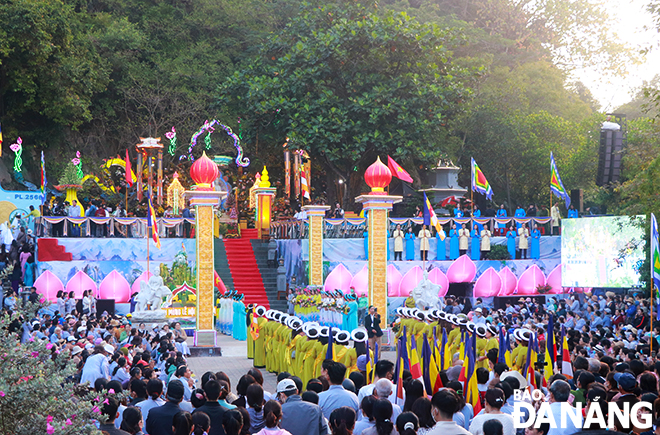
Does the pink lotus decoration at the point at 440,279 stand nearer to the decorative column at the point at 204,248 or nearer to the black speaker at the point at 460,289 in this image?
the black speaker at the point at 460,289

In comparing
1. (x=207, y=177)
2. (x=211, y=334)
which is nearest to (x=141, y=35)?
(x=207, y=177)

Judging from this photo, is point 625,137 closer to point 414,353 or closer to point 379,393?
point 414,353

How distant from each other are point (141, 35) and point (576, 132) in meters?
20.9

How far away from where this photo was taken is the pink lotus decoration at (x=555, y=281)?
26.4m

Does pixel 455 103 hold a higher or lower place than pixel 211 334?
higher

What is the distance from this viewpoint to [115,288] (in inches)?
965

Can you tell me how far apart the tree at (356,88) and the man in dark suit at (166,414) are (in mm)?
21183

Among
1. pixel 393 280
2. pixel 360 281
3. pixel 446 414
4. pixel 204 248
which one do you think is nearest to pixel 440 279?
pixel 393 280

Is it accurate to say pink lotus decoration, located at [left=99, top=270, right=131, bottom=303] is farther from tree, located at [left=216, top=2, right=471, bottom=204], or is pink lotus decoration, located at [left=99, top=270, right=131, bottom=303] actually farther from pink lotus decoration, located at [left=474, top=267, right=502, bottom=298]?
pink lotus decoration, located at [left=474, top=267, right=502, bottom=298]

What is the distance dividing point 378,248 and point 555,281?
31.1 feet

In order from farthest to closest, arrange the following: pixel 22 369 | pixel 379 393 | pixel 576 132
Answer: pixel 576 132 < pixel 379 393 < pixel 22 369

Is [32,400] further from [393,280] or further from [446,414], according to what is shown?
[393,280]

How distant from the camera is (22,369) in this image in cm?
507

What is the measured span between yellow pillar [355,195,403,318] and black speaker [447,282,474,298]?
7025 millimetres
